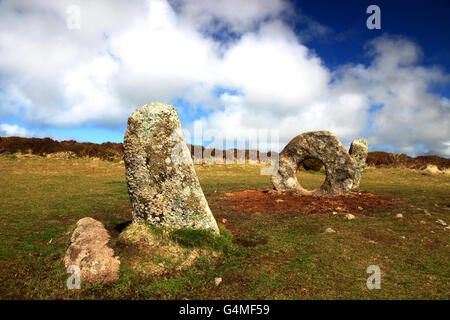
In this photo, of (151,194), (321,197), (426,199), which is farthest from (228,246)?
(426,199)

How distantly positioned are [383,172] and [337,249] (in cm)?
2635

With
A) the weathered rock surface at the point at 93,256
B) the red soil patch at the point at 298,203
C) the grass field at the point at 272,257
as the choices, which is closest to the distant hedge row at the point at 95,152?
the red soil patch at the point at 298,203

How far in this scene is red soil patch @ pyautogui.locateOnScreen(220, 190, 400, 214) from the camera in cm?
1116

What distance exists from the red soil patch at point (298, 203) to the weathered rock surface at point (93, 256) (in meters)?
6.16

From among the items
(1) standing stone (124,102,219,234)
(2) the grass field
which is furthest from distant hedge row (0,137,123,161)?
(1) standing stone (124,102,219,234)

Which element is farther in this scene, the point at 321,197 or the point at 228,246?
the point at 321,197

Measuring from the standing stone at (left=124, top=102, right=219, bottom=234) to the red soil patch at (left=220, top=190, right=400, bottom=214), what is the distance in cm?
492

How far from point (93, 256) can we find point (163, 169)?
7.46 ft

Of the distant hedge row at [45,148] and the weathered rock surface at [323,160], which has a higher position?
the distant hedge row at [45,148]

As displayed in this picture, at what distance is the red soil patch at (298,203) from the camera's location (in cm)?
1116

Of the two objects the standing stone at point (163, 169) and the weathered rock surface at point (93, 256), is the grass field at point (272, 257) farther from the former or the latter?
the standing stone at point (163, 169)

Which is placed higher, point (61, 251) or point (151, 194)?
point (151, 194)
